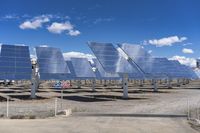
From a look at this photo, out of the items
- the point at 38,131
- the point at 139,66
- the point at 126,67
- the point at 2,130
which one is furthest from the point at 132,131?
the point at 139,66

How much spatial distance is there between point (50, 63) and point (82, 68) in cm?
2935

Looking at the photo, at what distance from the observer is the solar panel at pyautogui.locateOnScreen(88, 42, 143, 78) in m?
62.4

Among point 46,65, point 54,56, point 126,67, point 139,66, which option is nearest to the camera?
point 126,67

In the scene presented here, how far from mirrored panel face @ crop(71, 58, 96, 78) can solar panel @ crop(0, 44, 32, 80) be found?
30.5m

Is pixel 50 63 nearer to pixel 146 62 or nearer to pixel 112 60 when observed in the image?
pixel 112 60

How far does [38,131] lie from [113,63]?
44.1 meters

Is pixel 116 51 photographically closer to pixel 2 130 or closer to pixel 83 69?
pixel 83 69

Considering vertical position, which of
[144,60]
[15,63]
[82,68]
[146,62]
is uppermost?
[144,60]

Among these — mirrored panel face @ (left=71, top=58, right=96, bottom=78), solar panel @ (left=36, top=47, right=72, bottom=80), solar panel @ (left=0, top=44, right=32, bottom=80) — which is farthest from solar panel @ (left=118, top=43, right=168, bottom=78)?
mirrored panel face @ (left=71, top=58, right=96, bottom=78)

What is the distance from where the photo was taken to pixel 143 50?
76562 mm

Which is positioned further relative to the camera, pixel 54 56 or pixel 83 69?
pixel 83 69

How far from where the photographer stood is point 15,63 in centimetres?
6400

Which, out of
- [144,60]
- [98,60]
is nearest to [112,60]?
[98,60]

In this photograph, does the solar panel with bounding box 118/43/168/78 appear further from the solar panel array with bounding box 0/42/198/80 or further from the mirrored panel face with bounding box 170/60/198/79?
the mirrored panel face with bounding box 170/60/198/79
